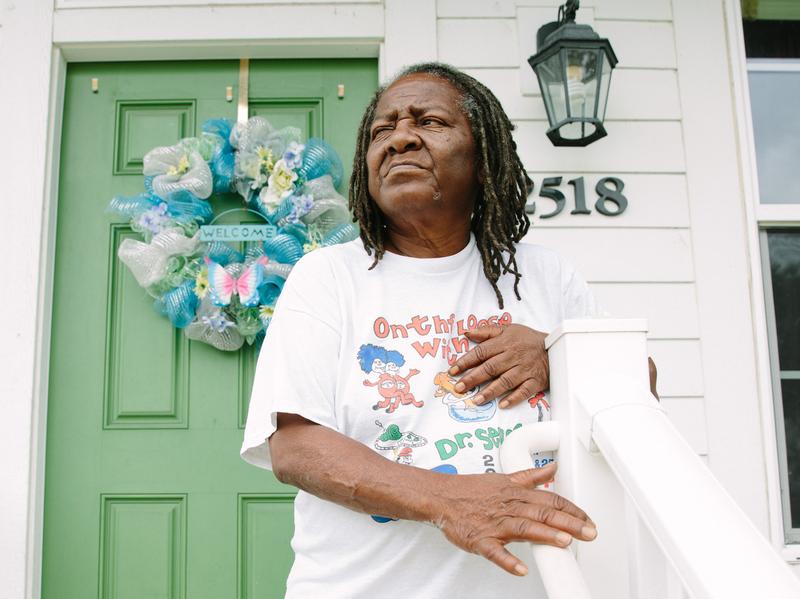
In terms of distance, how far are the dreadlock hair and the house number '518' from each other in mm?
1014

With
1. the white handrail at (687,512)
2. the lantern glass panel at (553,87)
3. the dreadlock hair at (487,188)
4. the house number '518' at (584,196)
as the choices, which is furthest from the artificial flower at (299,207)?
the white handrail at (687,512)

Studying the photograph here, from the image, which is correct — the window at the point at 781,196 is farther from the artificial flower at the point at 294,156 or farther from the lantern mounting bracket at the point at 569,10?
the artificial flower at the point at 294,156

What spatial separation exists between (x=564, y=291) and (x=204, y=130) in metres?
1.59

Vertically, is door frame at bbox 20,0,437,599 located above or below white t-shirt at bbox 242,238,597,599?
above

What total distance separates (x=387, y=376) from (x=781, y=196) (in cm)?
204

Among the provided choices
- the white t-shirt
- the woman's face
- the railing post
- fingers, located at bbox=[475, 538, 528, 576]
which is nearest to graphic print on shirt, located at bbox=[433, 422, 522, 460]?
the white t-shirt

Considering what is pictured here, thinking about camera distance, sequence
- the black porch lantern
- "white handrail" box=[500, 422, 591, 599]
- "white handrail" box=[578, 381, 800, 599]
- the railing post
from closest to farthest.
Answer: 1. "white handrail" box=[578, 381, 800, 599]
2. "white handrail" box=[500, 422, 591, 599]
3. the railing post
4. the black porch lantern

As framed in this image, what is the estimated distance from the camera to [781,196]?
2688 mm

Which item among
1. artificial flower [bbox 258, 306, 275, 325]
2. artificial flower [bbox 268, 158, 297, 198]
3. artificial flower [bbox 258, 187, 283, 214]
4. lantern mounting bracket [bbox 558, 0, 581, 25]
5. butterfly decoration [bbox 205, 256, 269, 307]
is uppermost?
lantern mounting bracket [bbox 558, 0, 581, 25]

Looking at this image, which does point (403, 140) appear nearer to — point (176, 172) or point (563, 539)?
point (563, 539)

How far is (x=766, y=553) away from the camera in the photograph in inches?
27.1

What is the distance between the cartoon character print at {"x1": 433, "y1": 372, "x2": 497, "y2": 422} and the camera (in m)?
1.22

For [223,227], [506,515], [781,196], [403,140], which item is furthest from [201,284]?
[781,196]

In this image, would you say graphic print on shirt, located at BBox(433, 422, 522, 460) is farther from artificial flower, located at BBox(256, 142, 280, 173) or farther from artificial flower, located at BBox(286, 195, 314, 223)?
artificial flower, located at BBox(256, 142, 280, 173)
